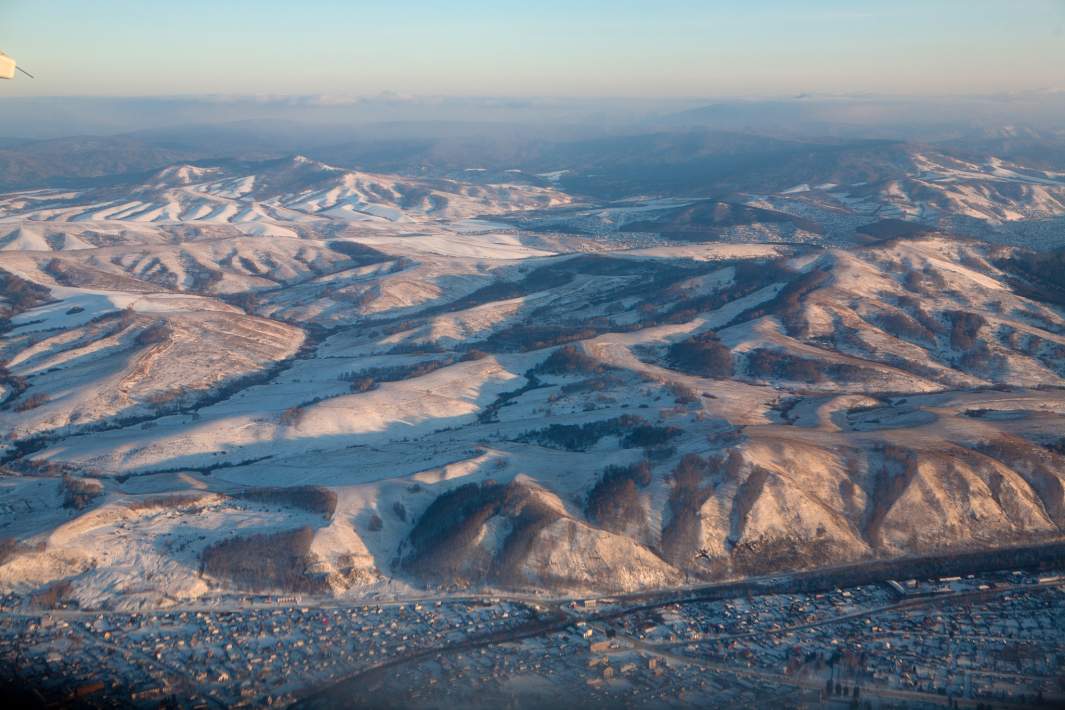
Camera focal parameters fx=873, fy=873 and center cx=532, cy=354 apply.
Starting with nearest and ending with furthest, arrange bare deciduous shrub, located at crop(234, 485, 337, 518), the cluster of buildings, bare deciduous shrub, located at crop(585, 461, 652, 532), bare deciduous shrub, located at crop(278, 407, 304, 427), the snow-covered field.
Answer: the cluster of buildings, the snow-covered field, bare deciduous shrub, located at crop(585, 461, 652, 532), bare deciduous shrub, located at crop(234, 485, 337, 518), bare deciduous shrub, located at crop(278, 407, 304, 427)

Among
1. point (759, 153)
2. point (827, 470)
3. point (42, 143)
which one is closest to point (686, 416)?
point (827, 470)

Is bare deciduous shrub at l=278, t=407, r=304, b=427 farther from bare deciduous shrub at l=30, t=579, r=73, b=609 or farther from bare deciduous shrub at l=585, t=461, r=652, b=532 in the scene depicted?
bare deciduous shrub at l=585, t=461, r=652, b=532

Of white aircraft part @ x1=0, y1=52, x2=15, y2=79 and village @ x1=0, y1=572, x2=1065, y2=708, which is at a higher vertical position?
white aircraft part @ x1=0, y1=52, x2=15, y2=79

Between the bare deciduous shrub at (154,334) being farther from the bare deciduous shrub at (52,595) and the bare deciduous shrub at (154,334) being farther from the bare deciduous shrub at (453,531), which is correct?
the bare deciduous shrub at (453,531)

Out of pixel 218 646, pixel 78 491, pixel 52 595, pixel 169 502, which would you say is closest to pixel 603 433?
pixel 169 502

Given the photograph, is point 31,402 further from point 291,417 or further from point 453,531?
point 453,531

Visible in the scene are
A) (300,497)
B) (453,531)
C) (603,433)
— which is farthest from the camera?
(603,433)

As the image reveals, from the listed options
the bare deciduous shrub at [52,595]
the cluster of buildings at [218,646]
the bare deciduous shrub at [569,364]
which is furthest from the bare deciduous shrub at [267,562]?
the bare deciduous shrub at [569,364]

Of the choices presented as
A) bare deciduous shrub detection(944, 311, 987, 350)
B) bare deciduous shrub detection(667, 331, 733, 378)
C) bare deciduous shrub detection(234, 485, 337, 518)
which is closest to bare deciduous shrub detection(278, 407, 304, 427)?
bare deciduous shrub detection(234, 485, 337, 518)
